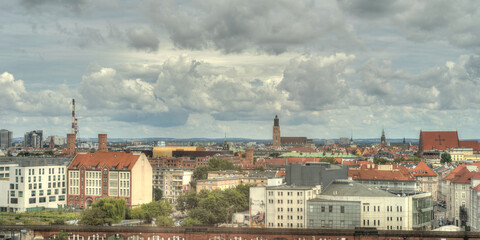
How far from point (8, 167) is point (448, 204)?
112 meters

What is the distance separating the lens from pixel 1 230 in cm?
9362

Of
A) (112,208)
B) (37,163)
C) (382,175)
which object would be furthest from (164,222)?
(382,175)

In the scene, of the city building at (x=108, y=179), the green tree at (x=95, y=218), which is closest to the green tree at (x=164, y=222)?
the green tree at (x=95, y=218)

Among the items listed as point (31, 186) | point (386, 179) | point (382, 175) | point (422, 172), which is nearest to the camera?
point (31, 186)

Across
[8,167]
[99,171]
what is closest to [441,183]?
[99,171]


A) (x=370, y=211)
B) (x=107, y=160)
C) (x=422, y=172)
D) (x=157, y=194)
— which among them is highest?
(x=107, y=160)

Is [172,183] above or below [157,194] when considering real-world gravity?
above

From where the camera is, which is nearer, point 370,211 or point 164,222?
point 164,222

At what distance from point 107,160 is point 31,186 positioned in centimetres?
2013

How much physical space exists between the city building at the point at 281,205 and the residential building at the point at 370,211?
2.53 metres

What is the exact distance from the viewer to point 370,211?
111 metres

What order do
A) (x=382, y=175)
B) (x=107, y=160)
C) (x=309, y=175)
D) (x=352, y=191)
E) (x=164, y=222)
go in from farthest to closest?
(x=107, y=160), (x=382, y=175), (x=309, y=175), (x=352, y=191), (x=164, y=222)

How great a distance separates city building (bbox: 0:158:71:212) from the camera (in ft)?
490

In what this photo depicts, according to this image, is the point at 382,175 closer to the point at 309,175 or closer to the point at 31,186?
the point at 309,175
